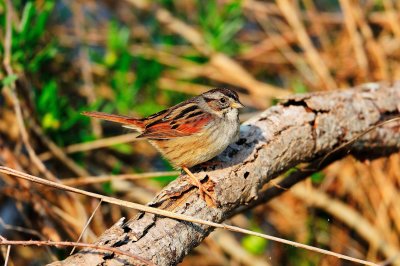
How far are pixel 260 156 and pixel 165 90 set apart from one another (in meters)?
2.47

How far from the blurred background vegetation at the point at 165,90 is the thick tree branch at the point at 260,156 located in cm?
102

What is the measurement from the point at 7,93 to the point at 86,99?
97cm

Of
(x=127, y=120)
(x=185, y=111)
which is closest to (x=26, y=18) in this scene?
(x=127, y=120)

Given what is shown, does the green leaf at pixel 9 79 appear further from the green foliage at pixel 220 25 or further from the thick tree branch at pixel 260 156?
the green foliage at pixel 220 25

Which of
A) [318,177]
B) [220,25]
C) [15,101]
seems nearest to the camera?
[15,101]

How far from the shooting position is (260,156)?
123 inches

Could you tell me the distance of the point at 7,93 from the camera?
4297 mm

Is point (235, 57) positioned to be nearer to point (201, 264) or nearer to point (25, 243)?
point (201, 264)

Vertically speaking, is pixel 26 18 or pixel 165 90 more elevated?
pixel 26 18

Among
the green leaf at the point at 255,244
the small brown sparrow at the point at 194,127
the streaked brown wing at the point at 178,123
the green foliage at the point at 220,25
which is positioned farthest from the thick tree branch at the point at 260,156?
the green foliage at the point at 220,25

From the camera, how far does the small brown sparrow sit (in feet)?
10.8

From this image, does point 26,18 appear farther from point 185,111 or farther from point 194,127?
point 194,127

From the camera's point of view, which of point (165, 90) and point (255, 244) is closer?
point (255, 244)

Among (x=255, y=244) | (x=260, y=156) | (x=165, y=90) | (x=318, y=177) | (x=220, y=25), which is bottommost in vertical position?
(x=255, y=244)
